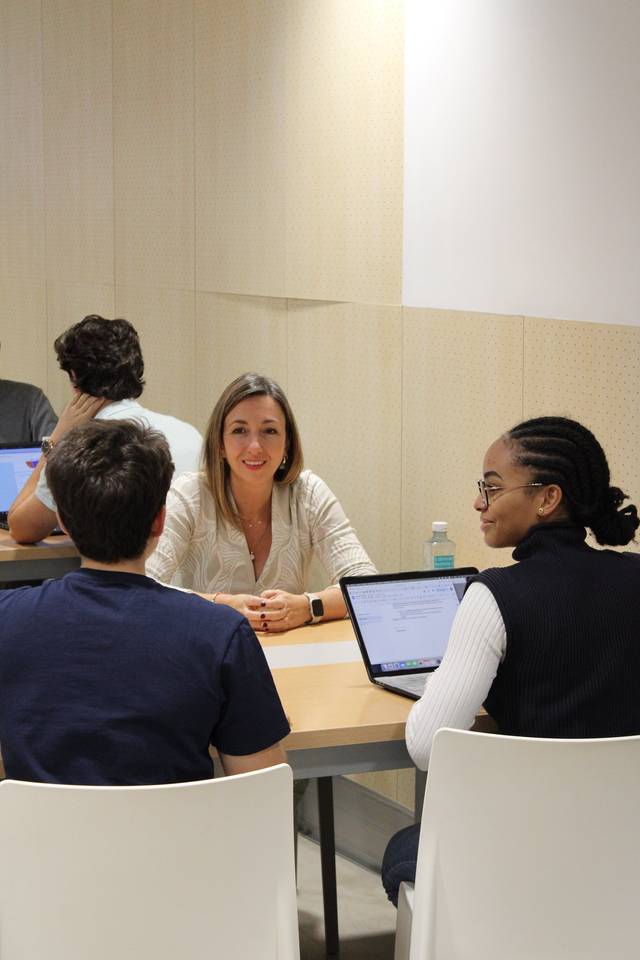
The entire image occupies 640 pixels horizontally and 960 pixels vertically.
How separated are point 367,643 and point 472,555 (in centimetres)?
91

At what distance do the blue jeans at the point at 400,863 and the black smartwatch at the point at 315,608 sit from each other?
748 mm

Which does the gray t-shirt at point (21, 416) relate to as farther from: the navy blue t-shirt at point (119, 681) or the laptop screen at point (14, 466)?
the navy blue t-shirt at point (119, 681)

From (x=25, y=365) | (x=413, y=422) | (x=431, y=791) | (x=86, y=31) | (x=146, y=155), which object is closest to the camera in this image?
(x=431, y=791)

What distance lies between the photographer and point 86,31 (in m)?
5.52

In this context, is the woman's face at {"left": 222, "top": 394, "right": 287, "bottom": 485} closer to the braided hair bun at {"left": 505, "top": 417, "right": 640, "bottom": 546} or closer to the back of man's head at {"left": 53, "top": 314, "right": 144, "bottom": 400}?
the back of man's head at {"left": 53, "top": 314, "right": 144, "bottom": 400}

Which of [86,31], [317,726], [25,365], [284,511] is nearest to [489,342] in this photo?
[284,511]

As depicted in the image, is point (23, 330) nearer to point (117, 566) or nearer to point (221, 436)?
point (221, 436)

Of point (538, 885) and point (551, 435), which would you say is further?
point (551, 435)

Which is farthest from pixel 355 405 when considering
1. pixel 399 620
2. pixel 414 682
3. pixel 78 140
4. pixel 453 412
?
pixel 78 140

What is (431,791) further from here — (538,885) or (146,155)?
(146,155)

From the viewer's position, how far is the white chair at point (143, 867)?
1.66 m

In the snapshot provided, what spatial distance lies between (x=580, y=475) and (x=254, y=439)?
1.22m

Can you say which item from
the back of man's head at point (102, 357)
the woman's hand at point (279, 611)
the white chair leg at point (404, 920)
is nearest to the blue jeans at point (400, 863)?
the white chair leg at point (404, 920)

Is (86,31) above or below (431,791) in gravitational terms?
above
